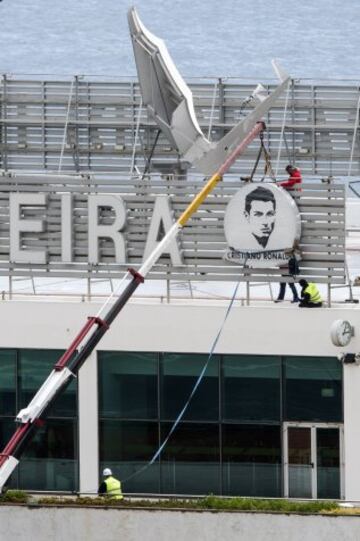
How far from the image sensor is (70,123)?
59719 mm

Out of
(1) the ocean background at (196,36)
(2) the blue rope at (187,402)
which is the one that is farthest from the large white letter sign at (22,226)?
(1) the ocean background at (196,36)

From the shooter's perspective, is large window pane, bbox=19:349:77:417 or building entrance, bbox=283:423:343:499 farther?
large window pane, bbox=19:349:77:417

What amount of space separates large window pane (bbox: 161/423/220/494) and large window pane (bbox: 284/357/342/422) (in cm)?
149

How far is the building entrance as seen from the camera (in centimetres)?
4162

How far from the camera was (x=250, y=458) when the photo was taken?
4206cm

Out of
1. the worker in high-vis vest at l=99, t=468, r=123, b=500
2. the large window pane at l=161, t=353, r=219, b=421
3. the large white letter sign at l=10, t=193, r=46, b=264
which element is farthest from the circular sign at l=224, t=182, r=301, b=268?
the worker in high-vis vest at l=99, t=468, r=123, b=500

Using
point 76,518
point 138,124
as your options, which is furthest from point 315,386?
point 138,124

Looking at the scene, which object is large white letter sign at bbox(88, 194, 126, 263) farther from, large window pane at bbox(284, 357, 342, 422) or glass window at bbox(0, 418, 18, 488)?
large window pane at bbox(284, 357, 342, 422)

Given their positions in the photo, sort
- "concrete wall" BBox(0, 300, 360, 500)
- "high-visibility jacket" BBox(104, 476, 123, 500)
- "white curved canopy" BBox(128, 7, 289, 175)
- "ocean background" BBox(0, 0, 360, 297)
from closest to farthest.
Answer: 1. "high-visibility jacket" BBox(104, 476, 123, 500)
2. "concrete wall" BBox(0, 300, 360, 500)
3. "white curved canopy" BBox(128, 7, 289, 175)
4. "ocean background" BBox(0, 0, 360, 297)

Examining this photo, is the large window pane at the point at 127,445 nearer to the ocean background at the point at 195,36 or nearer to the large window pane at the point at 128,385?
the large window pane at the point at 128,385

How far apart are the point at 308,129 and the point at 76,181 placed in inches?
686

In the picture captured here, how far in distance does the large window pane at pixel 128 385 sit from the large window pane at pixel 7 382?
5.33ft

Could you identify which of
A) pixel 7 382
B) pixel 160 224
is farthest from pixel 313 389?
pixel 7 382

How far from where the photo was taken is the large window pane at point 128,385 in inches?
1662
